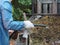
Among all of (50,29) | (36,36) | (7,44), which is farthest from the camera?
(50,29)

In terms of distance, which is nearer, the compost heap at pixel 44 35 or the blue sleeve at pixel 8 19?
the blue sleeve at pixel 8 19

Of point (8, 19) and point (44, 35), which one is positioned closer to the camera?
point (8, 19)

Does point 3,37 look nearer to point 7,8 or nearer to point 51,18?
point 7,8

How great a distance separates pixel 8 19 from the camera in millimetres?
2398

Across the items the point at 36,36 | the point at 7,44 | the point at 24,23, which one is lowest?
the point at 36,36

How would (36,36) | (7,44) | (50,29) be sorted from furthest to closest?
(50,29)
(36,36)
(7,44)

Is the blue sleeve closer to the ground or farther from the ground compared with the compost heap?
farther from the ground

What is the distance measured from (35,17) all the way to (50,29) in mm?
1535

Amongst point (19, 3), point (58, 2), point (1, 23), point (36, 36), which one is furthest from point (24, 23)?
point (19, 3)

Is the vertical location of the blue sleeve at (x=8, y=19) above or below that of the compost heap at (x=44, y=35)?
above

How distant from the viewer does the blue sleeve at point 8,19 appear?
7.88 feet

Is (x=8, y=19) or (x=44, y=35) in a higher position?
(x=8, y=19)

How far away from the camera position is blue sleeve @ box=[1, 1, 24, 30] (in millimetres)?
2400

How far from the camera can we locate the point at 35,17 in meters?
7.45
